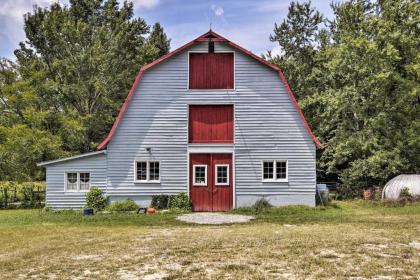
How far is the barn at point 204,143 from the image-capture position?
20.8m

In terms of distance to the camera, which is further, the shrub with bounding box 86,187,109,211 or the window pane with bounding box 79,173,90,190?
the window pane with bounding box 79,173,90,190

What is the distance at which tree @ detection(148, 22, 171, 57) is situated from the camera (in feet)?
Answer: 153

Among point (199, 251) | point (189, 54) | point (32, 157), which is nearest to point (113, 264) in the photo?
point (199, 251)

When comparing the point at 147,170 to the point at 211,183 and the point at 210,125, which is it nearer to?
the point at 211,183

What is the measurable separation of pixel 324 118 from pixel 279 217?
13883mm

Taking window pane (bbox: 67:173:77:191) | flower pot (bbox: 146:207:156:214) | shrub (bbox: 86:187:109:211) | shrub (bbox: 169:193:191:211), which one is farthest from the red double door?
window pane (bbox: 67:173:77:191)

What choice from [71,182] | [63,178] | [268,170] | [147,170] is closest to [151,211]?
[147,170]

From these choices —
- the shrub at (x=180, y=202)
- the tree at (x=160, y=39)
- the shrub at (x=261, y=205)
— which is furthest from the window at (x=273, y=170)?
the tree at (x=160, y=39)

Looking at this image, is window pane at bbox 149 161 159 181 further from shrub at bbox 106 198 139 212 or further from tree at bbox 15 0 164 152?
tree at bbox 15 0 164 152

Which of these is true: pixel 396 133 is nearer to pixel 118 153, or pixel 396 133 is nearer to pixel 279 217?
pixel 279 217

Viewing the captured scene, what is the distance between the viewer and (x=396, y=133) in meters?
25.1

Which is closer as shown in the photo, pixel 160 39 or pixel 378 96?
pixel 378 96

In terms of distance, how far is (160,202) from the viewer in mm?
20594

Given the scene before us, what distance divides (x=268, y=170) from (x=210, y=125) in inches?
148
